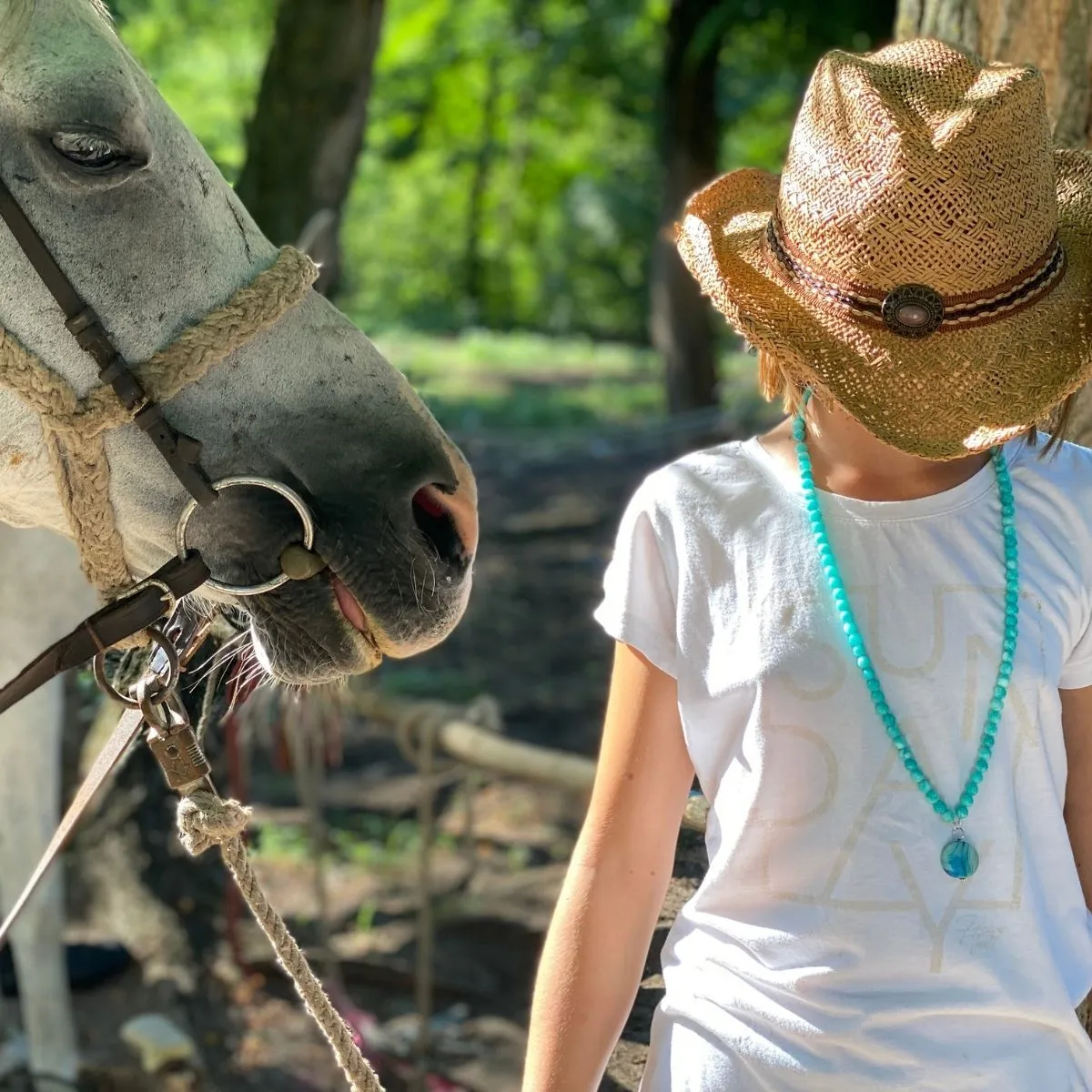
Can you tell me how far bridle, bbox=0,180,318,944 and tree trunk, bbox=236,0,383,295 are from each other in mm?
2673

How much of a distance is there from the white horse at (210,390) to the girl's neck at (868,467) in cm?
49

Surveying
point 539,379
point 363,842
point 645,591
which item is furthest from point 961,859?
point 539,379

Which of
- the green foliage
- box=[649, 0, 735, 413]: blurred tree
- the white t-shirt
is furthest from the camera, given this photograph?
the green foliage

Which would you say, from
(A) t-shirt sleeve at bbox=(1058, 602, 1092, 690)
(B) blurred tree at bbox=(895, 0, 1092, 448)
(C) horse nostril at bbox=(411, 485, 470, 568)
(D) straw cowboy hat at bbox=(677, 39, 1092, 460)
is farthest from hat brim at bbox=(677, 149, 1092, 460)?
(B) blurred tree at bbox=(895, 0, 1092, 448)

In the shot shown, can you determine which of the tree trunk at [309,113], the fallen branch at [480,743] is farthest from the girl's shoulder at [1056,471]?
the tree trunk at [309,113]

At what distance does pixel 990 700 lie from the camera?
121 centimetres

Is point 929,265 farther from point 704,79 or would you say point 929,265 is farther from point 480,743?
point 704,79

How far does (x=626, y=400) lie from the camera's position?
48.8ft

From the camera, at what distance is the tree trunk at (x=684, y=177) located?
907 centimetres

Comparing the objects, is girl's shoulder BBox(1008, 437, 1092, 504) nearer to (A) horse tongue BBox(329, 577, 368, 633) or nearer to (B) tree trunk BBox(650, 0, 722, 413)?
(A) horse tongue BBox(329, 577, 368, 633)

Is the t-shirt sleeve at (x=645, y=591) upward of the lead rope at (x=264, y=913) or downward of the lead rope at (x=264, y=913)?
upward

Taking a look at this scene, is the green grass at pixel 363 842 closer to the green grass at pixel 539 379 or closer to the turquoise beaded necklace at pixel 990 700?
the turquoise beaded necklace at pixel 990 700

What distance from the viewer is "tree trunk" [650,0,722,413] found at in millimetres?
9070

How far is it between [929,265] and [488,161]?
80.7 ft
